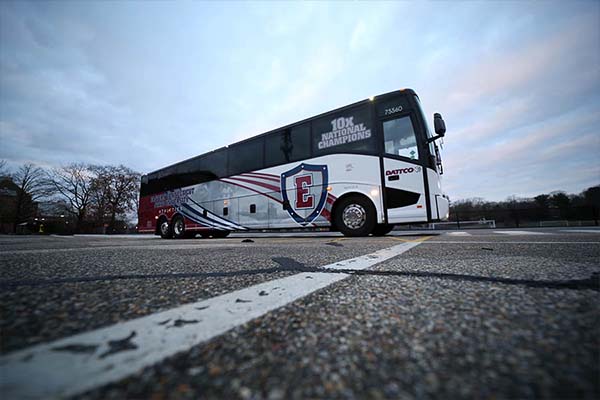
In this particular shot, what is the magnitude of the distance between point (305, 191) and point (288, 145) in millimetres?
1518

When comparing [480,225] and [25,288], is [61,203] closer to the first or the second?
[25,288]

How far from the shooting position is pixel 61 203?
28672 mm

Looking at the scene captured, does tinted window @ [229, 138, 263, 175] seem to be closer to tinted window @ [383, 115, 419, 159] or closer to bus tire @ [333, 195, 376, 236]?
bus tire @ [333, 195, 376, 236]

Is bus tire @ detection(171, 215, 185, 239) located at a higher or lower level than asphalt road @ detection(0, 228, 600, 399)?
higher

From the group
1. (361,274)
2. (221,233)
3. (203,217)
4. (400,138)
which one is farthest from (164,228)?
(361,274)

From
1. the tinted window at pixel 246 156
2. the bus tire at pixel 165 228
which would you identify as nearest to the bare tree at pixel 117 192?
the bus tire at pixel 165 228

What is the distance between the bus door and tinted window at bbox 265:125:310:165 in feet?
6.95

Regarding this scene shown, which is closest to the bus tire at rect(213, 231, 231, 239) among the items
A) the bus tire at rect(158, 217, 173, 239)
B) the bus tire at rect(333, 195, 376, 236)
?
the bus tire at rect(158, 217, 173, 239)

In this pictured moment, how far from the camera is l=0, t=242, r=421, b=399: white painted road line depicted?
0.41 meters

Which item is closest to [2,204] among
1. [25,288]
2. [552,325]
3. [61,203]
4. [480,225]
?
[61,203]

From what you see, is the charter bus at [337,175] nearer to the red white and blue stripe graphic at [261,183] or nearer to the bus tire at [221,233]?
the red white and blue stripe graphic at [261,183]

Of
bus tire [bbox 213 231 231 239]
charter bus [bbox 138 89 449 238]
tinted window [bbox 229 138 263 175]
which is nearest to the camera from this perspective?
charter bus [bbox 138 89 449 238]

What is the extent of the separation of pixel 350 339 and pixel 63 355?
1.94ft

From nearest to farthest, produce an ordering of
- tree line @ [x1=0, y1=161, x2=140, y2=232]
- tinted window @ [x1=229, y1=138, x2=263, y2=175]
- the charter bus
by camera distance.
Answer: the charter bus, tinted window @ [x1=229, y1=138, x2=263, y2=175], tree line @ [x1=0, y1=161, x2=140, y2=232]
